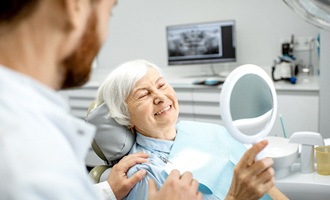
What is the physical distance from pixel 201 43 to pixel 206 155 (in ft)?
7.36

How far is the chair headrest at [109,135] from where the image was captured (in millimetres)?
1636

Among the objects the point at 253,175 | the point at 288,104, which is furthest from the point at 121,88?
the point at 288,104

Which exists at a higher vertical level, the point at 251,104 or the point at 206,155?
the point at 251,104

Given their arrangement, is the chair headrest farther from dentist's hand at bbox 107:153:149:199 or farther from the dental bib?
the dental bib

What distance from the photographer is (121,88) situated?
1.64m

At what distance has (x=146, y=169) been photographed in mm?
1520

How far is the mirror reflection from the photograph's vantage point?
1134 millimetres

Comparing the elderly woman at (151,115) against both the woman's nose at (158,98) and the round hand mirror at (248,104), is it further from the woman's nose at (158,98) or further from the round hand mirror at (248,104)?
the round hand mirror at (248,104)

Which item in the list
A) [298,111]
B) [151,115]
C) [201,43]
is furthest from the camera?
[201,43]

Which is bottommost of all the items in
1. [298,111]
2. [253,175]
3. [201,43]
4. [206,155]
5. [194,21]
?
[298,111]

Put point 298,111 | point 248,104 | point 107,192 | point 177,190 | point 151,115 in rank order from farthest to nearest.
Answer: point 298,111 < point 151,115 < point 107,192 < point 248,104 < point 177,190

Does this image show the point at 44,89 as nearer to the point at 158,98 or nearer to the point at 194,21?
the point at 158,98

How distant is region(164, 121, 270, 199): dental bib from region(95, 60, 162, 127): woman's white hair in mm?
260

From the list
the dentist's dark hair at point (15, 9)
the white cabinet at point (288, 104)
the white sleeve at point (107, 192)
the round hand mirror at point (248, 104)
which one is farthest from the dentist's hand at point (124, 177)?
the white cabinet at point (288, 104)
